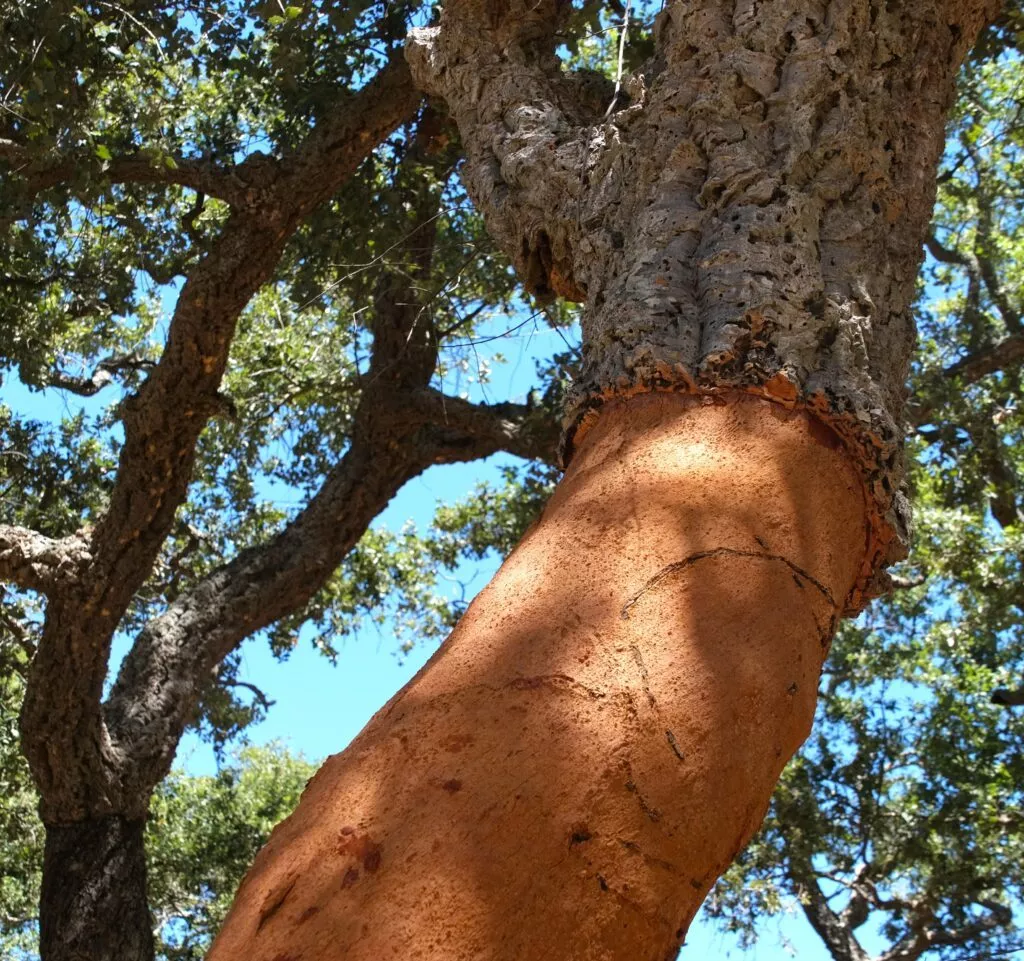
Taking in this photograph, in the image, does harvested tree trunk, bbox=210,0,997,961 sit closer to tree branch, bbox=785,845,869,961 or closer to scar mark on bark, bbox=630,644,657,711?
scar mark on bark, bbox=630,644,657,711

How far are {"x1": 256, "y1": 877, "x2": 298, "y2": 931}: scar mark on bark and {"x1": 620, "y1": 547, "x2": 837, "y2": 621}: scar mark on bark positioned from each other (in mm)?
529

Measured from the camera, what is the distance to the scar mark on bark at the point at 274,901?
51.6 inches

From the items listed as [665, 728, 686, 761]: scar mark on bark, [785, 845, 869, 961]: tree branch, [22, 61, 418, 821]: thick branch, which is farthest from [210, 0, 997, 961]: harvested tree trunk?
[785, 845, 869, 961]: tree branch

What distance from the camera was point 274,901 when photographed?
1323 mm

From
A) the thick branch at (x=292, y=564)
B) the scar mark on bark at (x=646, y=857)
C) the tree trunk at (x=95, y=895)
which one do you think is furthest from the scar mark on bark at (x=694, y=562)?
the thick branch at (x=292, y=564)

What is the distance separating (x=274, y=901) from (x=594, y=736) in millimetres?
408

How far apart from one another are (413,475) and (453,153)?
6.91 feet

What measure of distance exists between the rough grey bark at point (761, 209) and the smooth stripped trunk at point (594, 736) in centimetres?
19

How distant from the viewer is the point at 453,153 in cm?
693

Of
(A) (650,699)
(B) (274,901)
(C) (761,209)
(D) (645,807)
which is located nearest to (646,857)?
(D) (645,807)

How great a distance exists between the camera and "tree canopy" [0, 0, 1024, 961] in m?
5.85

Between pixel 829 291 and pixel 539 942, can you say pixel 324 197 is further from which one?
pixel 539 942

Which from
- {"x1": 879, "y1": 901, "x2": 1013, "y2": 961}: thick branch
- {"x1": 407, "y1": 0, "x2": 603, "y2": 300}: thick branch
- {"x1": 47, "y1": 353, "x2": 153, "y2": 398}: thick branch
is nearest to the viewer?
{"x1": 407, "y1": 0, "x2": 603, "y2": 300}: thick branch

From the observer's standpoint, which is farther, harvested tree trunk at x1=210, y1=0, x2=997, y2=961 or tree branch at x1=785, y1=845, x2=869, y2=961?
tree branch at x1=785, y1=845, x2=869, y2=961
